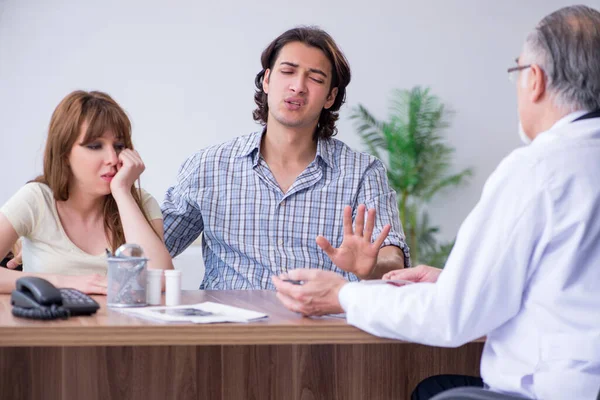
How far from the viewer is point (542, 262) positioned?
1369 mm

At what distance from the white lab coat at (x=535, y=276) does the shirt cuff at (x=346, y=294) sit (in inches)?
7.1

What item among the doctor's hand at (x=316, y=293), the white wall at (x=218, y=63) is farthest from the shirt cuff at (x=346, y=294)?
the white wall at (x=218, y=63)

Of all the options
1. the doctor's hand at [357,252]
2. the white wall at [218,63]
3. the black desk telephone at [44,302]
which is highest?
the white wall at [218,63]

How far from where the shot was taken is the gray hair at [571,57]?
4.67 feet

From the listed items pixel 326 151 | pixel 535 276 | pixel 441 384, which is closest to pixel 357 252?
pixel 441 384

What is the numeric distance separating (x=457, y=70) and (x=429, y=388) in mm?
5564

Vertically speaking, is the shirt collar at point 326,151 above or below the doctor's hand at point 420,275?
above

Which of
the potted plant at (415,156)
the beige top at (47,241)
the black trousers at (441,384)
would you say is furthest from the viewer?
the potted plant at (415,156)

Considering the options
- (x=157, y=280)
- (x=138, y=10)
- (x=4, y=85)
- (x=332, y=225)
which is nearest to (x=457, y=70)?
(x=138, y=10)

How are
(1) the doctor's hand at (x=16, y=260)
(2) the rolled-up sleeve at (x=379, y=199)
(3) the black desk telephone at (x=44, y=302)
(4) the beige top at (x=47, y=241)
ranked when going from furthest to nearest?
(2) the rolled-up sleeve at (x=379, y=199) → (1) the doctor's hand at (x=16, y=260) → (4) the beige top at (x=47, y=241) → (3) the black desk telephone at (x=44, y=302)

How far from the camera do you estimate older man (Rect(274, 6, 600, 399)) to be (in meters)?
1.33

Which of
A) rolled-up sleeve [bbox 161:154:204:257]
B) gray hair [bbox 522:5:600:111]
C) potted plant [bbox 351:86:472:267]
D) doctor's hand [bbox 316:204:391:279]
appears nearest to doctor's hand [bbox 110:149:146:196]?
rolled-up sleeve [bbox 161:154:204:257]

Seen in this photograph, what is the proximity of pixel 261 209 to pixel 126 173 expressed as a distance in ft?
1.89

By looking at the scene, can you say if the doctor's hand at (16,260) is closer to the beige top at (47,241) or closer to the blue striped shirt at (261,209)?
the beige top at (47,241)
